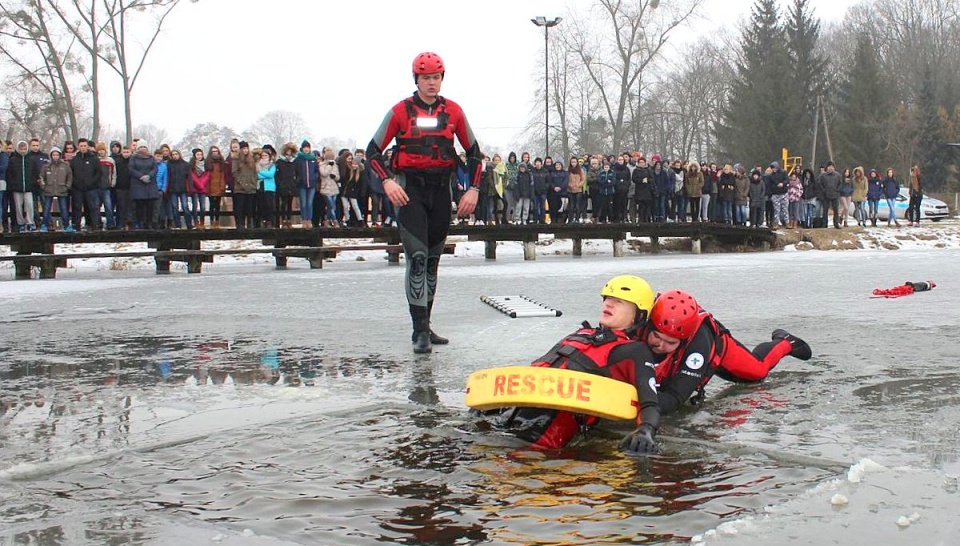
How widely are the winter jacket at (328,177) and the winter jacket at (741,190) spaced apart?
10.8 m

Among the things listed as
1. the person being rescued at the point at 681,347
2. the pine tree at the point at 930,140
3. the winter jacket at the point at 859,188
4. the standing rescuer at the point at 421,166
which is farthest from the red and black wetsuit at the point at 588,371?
the pine tree at the point at 930,140

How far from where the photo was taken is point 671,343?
5.62m

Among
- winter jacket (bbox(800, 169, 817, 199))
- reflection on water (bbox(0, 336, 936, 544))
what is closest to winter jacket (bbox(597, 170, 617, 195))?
winter jacket (bbox(800, 169, 817, 199))

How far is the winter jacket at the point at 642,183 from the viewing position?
25.7m

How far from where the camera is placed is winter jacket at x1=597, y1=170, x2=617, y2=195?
2539 centimetres

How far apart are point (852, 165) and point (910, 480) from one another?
66759 millimetres

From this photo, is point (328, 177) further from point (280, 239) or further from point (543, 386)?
point (543, 386)

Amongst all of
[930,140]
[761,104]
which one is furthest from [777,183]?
[930,140]

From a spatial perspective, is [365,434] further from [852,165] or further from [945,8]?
[945,8]

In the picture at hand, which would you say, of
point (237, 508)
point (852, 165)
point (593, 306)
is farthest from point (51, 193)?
point (852, 165)

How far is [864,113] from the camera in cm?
6669

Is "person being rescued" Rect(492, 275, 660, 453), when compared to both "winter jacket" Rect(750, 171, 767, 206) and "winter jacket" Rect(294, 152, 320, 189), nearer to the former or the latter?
"winter jacket" Rect(294, 152, 320, 189)

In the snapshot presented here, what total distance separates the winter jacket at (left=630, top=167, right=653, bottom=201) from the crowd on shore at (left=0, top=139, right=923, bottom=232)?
0.02 meters

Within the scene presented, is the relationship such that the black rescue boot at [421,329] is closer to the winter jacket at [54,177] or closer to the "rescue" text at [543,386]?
the "rescue" text at [543,386]
